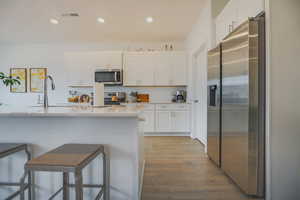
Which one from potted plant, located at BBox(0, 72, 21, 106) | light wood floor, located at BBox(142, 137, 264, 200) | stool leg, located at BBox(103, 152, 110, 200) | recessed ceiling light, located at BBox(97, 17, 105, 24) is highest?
recessed ceiling light, located at BBox(97, 17, 105, 24)

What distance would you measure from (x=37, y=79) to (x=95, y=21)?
2667 mm

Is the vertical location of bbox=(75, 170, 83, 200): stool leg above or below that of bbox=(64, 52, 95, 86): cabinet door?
below

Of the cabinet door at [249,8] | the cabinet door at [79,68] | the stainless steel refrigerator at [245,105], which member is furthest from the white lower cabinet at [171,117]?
the cabinet door at [249,8]

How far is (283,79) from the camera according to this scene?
1557 mm

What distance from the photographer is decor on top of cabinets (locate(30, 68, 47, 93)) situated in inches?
196

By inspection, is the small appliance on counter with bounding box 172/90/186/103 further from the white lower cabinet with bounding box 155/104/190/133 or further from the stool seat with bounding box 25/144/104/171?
the stool seat with bounding box 25/144/104/171

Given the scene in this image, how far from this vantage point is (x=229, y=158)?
202 cm

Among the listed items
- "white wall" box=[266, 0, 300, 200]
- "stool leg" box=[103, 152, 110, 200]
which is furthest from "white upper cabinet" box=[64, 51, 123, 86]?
"white wall" box=[266, 0, 300, 200]

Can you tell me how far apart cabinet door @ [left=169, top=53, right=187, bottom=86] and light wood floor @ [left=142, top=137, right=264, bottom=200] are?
1842 mm

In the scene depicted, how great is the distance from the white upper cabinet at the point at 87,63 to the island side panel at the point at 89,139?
317 centimetres

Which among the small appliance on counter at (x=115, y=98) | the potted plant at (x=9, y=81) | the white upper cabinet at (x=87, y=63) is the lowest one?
the small appliance on counter at (x=115, y=98)

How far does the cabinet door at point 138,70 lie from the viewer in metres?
4.52

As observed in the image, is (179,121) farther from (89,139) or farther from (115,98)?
(89,139)

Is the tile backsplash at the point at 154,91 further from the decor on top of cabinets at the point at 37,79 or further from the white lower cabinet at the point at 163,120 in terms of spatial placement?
the decor on top of cabinets at the point at 37,79
